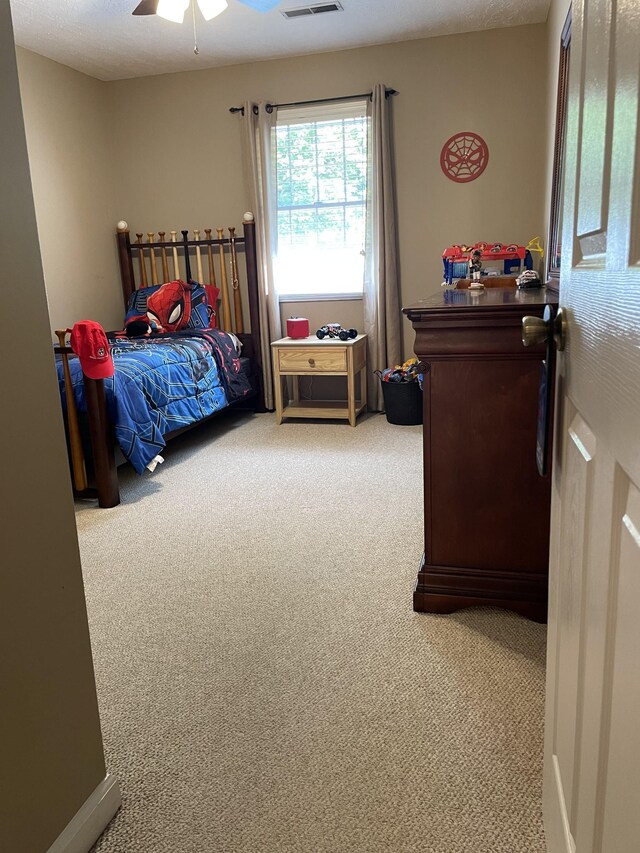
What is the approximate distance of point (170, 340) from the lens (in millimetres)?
4160

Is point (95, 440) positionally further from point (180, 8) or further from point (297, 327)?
point (180, 8)

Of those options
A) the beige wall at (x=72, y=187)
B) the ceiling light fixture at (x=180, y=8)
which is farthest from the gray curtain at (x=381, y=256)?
the beige wall at (x=72, y=187)

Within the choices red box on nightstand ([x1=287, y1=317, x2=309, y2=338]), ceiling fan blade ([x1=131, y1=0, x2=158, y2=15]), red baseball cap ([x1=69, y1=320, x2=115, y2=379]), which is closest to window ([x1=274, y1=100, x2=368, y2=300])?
red box on nightstand ([x1=287, y1=317, x2=309, y2=338])

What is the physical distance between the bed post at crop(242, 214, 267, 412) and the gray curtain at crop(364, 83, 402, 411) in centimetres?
84

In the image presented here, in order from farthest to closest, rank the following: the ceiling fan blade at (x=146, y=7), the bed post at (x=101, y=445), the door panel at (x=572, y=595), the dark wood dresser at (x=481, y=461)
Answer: the ceiling fan blade at (x=146, y=7)
the bed post at (x=101, y=445)
the dark wood dresser at (x=481, y=461)
the door panel at (x=572, y=595)

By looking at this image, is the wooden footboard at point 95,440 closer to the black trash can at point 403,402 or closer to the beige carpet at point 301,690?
the beige carpet at point 301,690

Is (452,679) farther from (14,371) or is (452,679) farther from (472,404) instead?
(14,371)

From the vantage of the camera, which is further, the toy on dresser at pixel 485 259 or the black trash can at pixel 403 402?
the black trash can at pixel 403 402

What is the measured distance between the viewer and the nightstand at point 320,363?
438 cm

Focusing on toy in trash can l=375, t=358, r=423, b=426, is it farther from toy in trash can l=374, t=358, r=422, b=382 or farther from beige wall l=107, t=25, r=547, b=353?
beige wall l=107, t=25, r=547, b=353

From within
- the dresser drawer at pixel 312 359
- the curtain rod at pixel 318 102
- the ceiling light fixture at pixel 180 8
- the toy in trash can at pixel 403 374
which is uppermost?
the ceiling light fixture at pixel 180 8

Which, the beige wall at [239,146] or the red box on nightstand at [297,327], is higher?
the beige wall at [239,146]

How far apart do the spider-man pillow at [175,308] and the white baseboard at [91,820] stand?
3562 millimetres

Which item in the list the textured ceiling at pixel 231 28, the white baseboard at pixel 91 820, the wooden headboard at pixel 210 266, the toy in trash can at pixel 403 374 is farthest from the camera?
the wooden headboard at pixel 210 266
